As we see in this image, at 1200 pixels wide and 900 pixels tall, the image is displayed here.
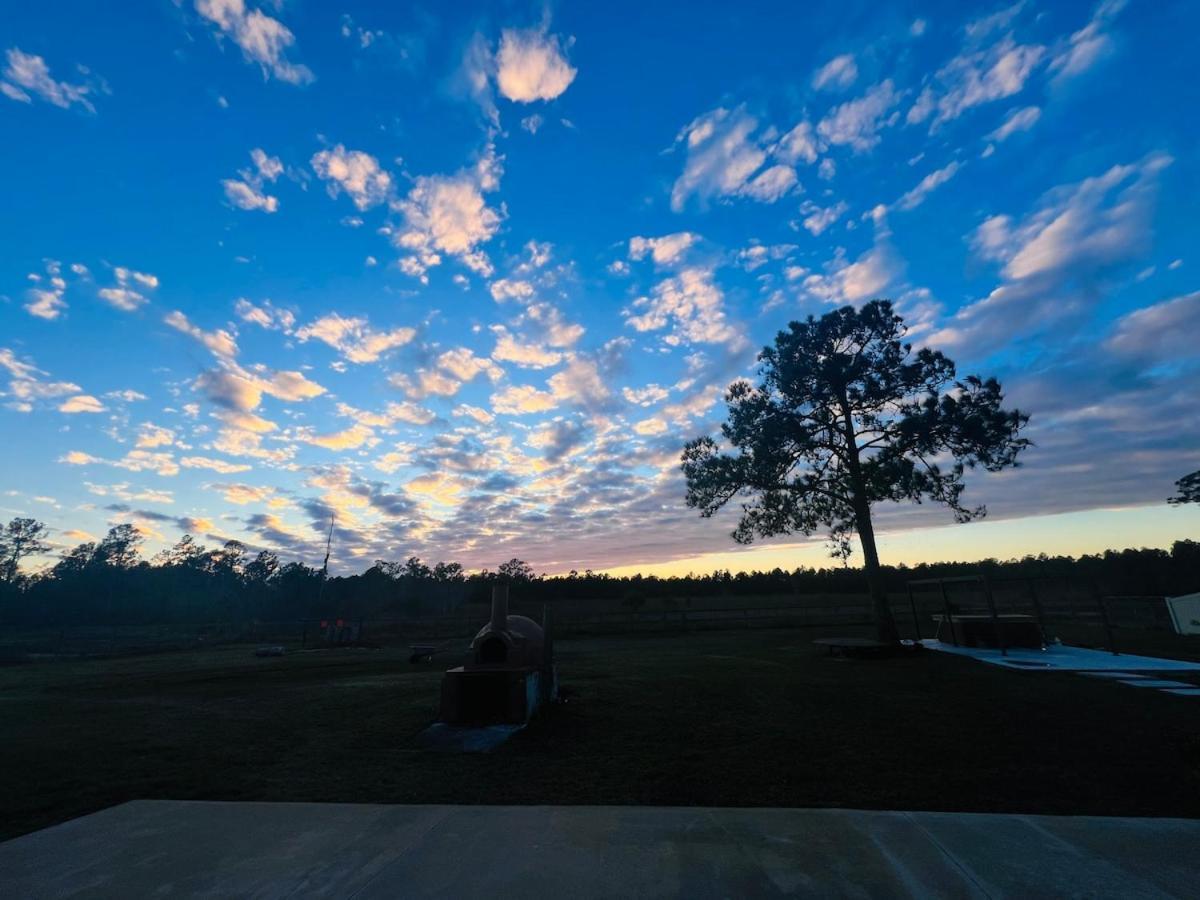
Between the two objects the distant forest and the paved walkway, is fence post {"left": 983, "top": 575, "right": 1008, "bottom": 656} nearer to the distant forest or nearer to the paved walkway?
the paved walkway

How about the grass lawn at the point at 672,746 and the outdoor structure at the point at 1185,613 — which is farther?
the outdoor structure at the point at 1185,613

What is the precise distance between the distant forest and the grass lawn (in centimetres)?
4209

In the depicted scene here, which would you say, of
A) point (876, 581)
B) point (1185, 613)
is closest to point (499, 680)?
point (876, 581)

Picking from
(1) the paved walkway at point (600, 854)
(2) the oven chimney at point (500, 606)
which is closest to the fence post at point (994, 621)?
(1) the paved walkway at point (600, 854)

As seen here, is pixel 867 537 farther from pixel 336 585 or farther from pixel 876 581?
pixel 336 585

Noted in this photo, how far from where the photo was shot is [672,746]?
7.17 meters

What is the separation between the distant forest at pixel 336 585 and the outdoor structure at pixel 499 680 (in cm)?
4303

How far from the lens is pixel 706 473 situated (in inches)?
790

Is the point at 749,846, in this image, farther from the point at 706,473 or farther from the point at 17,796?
the point at 706,473

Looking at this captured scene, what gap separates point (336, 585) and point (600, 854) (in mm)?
112066

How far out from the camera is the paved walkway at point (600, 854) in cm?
317

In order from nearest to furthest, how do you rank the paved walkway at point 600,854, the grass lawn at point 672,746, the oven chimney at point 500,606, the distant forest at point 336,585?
the paved walkway at point 600,854
the grass lawn at point 672,746
the oven chimney at point 500,606
the distant forest at point 336,585

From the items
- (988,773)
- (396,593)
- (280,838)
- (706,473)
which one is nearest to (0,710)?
(280,838)

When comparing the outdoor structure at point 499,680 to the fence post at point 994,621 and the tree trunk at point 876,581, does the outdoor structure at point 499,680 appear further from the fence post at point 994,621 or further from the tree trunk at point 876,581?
the fence post at point 994,621
